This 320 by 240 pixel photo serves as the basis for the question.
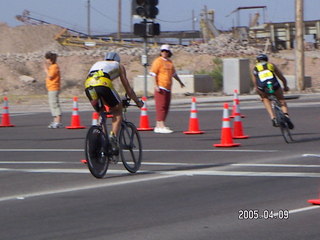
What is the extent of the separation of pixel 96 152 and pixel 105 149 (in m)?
0.16

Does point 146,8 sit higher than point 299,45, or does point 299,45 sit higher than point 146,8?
point 146,8

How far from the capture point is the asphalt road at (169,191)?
7.92 meters

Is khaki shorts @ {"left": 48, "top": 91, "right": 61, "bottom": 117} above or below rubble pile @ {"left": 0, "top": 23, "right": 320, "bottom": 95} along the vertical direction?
below

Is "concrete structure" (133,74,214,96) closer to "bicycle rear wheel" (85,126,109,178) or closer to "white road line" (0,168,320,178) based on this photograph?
"white road line" (0,168,320,178)

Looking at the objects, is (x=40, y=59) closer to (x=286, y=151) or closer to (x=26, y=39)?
(x=26, y=39)

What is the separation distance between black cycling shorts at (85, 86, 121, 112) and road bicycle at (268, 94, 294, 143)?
5.19 m

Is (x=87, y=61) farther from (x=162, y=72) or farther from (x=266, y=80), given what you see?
(x=266, y=80)

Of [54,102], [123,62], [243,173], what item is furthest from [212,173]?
[123,62]

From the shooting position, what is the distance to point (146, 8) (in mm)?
23516

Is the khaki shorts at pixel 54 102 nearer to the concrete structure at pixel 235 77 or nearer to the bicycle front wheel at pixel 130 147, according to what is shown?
the bicycle front wheel at pixel 130 147

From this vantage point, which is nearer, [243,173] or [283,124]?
[243,173]

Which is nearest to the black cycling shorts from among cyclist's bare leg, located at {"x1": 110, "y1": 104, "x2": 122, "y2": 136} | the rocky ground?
cyclist's bare leg, located at {"x1": 110, "y1": 104, "x2": 122, "y2": 136}

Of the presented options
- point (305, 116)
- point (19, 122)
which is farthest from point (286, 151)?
point (19, 122)

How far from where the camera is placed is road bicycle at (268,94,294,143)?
15836mm
